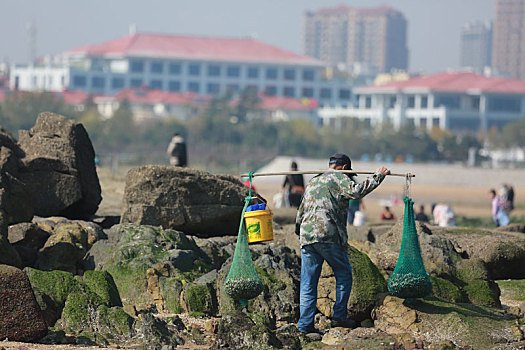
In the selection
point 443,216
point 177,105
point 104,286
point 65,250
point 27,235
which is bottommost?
point 177,105

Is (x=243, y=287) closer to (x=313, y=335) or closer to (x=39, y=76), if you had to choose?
(x=313, y=335)

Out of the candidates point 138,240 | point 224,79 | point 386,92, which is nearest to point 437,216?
point 138,240

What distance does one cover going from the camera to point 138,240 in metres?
11.8

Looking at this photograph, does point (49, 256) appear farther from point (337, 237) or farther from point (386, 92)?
point (386, 92)

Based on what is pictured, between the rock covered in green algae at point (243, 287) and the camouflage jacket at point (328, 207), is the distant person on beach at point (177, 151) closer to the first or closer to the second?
the rock covered in green algae at point (243, 287)

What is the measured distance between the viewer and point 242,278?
9734 millimetres

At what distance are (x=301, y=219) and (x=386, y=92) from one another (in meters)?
130

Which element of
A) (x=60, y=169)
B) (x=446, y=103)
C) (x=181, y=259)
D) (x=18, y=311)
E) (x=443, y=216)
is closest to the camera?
(x=18, y=311)

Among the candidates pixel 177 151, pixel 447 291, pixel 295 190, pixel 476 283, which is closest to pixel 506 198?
pixel 295 190

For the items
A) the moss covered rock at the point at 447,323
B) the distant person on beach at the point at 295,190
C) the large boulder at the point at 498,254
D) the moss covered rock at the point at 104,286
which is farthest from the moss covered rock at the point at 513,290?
the distant person on beach at the point at 295,190

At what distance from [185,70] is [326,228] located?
140565 mm

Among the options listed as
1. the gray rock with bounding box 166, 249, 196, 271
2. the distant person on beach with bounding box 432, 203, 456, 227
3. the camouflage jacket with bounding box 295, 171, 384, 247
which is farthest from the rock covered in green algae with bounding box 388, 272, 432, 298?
the distant person on beach with bounding box 432, 203, 456, 227

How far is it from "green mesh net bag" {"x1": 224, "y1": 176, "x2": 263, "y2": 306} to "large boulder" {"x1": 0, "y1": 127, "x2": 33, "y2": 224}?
3017 millimetres

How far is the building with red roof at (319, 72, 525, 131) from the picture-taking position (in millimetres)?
133125
